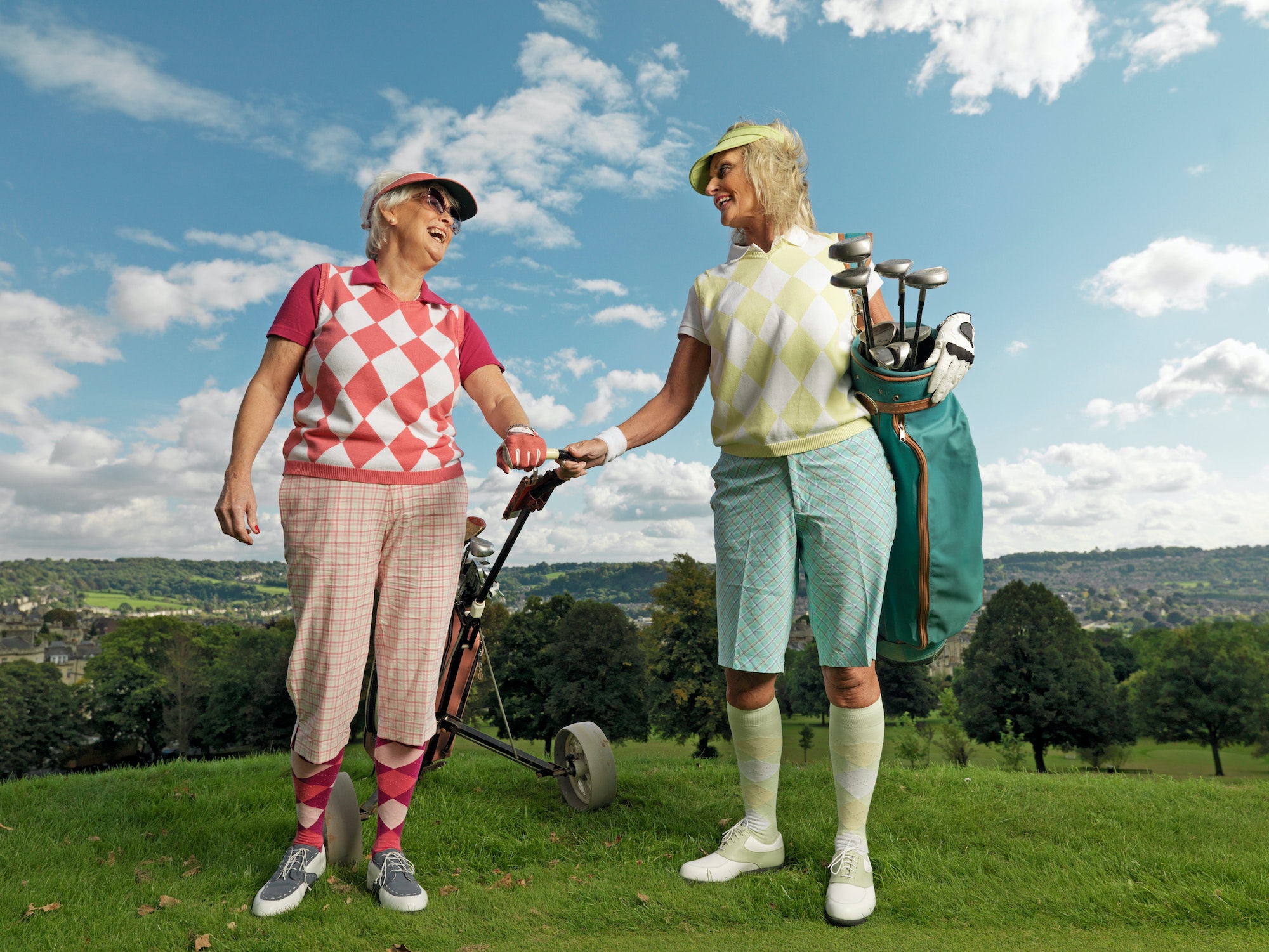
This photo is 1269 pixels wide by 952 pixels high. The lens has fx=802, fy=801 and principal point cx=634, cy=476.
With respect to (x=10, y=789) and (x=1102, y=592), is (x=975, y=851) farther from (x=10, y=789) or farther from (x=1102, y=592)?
(x=1102, y=592)

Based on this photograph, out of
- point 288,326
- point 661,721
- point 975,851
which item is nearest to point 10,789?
point 288,326

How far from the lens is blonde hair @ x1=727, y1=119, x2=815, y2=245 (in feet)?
9.46

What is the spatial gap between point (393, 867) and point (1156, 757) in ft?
129

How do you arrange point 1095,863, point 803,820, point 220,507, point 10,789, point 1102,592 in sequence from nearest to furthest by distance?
point 220,507 < point 1095,863 < point 803,820 < point 10,789 < point 1102,592

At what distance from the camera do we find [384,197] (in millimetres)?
2859

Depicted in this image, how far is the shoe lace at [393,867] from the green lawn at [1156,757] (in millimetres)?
27771

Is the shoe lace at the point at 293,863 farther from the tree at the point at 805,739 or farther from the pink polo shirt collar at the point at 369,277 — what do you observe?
the tree at the point at 805,739

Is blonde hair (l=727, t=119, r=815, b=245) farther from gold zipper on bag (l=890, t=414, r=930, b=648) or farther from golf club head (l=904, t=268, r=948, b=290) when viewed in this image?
gold zipper on bag (l=890, t=414, r=930, b=648)

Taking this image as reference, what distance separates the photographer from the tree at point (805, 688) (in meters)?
29.8

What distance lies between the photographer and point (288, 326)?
2711mm

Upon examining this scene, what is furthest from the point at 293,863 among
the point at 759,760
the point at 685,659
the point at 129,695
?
the point at 129,695

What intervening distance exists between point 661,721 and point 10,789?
70.0 feet

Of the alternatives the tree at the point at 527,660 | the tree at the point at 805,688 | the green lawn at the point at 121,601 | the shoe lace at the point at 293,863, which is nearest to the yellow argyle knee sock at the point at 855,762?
the shoe lace at the point at 293,863

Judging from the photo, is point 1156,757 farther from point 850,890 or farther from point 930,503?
point 930,503
